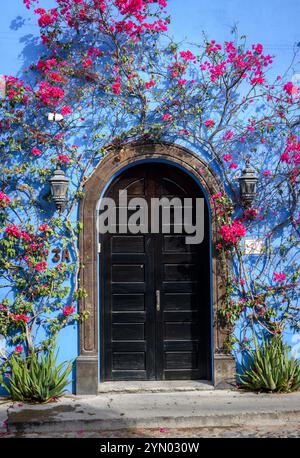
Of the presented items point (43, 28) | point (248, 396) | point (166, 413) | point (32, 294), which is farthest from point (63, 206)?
point (248, 396)

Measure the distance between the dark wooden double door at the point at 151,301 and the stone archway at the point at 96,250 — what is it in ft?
0.80

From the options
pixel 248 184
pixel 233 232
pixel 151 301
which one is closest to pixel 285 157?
pixel 248 184

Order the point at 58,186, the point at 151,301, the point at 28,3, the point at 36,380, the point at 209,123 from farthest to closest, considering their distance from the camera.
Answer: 1. the point at 151,301
2. the point at 209,123
3. the point at 28,3
4. the point at 58,186
5. the point at 36,380

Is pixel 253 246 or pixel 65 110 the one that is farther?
pixel 253 246

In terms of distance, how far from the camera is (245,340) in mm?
6477

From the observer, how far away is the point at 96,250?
6.41m

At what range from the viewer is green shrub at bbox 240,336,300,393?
6145 millimetres

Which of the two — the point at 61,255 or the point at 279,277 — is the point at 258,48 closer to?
the point at 279,277

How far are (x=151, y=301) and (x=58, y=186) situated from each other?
1.77 meters

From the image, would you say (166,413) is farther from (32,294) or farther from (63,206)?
(63,206)

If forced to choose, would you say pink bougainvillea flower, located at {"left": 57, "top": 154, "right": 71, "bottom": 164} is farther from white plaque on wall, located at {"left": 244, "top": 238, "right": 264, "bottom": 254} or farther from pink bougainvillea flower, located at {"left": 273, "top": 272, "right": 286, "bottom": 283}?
pink bougainvillea flower, located at {"left": 273, "top": 272, "right": 286, "bottom": 283}

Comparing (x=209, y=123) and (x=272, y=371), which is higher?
(x=209, y=123)

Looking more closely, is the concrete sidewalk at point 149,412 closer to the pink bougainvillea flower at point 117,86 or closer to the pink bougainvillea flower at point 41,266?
the pink bougainvillea flower at point 41,266

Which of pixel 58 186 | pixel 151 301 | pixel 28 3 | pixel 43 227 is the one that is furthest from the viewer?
pixel 151 301
